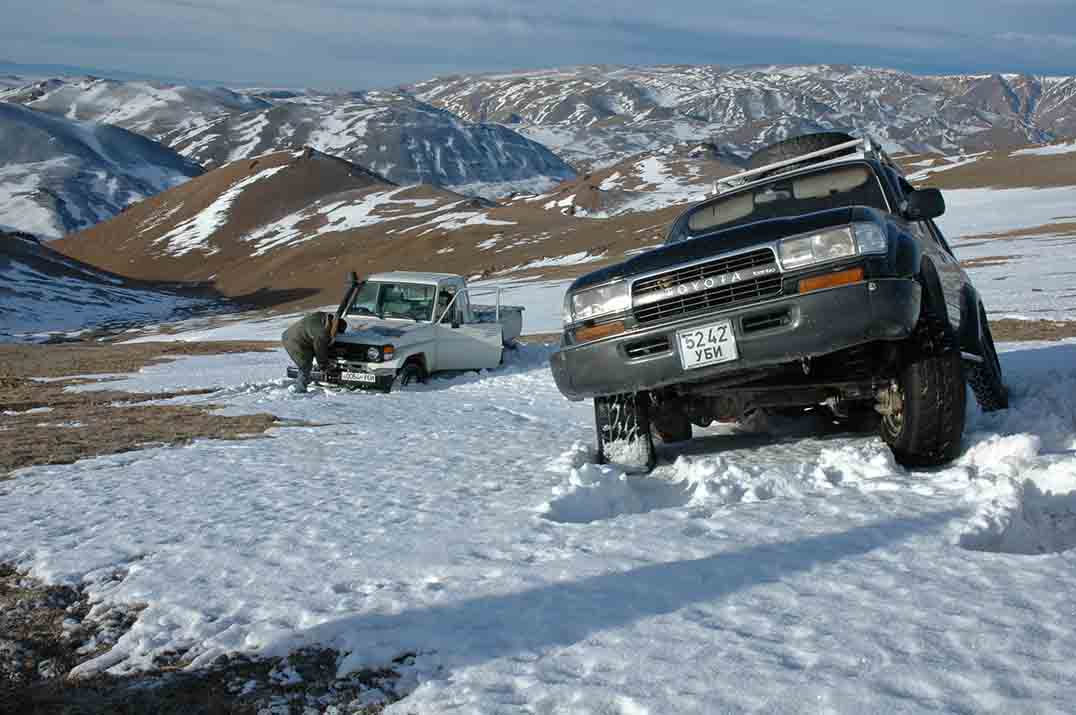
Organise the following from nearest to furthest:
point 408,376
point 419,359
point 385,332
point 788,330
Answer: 1. point 788,330
2. point 385,332
3. point 408,376
4. point 419,359

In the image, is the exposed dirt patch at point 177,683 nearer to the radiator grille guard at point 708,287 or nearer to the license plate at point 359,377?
the radiator grille guard at point 708,287

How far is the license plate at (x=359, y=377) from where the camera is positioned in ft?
38.7

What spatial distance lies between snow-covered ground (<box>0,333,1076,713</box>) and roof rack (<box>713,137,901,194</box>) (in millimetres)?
2110

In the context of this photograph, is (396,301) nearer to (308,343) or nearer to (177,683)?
(308,343)

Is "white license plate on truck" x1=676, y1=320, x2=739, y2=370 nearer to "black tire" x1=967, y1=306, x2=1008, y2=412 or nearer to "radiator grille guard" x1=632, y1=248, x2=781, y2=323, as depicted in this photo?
"radiator grille guard" x1=632, y1=248, x2=781, y2=323

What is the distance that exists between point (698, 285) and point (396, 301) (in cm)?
949

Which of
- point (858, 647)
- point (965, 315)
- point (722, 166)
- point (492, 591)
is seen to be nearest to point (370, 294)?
point (965, 315)

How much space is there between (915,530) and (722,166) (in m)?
167

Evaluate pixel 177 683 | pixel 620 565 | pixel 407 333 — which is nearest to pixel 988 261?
pixel 407 333

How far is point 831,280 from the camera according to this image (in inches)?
171

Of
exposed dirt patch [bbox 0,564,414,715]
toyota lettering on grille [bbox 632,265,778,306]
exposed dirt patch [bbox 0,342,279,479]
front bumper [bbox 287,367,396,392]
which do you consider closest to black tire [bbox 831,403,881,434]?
toyota lettering on grille [bbox 632,265,778,306]

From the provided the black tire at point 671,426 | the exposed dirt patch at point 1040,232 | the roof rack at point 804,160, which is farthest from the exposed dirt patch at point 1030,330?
the exposed dirt patch at point 1040,232

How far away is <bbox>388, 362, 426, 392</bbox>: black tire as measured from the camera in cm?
1209

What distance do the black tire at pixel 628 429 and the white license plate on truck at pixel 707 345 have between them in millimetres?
767
